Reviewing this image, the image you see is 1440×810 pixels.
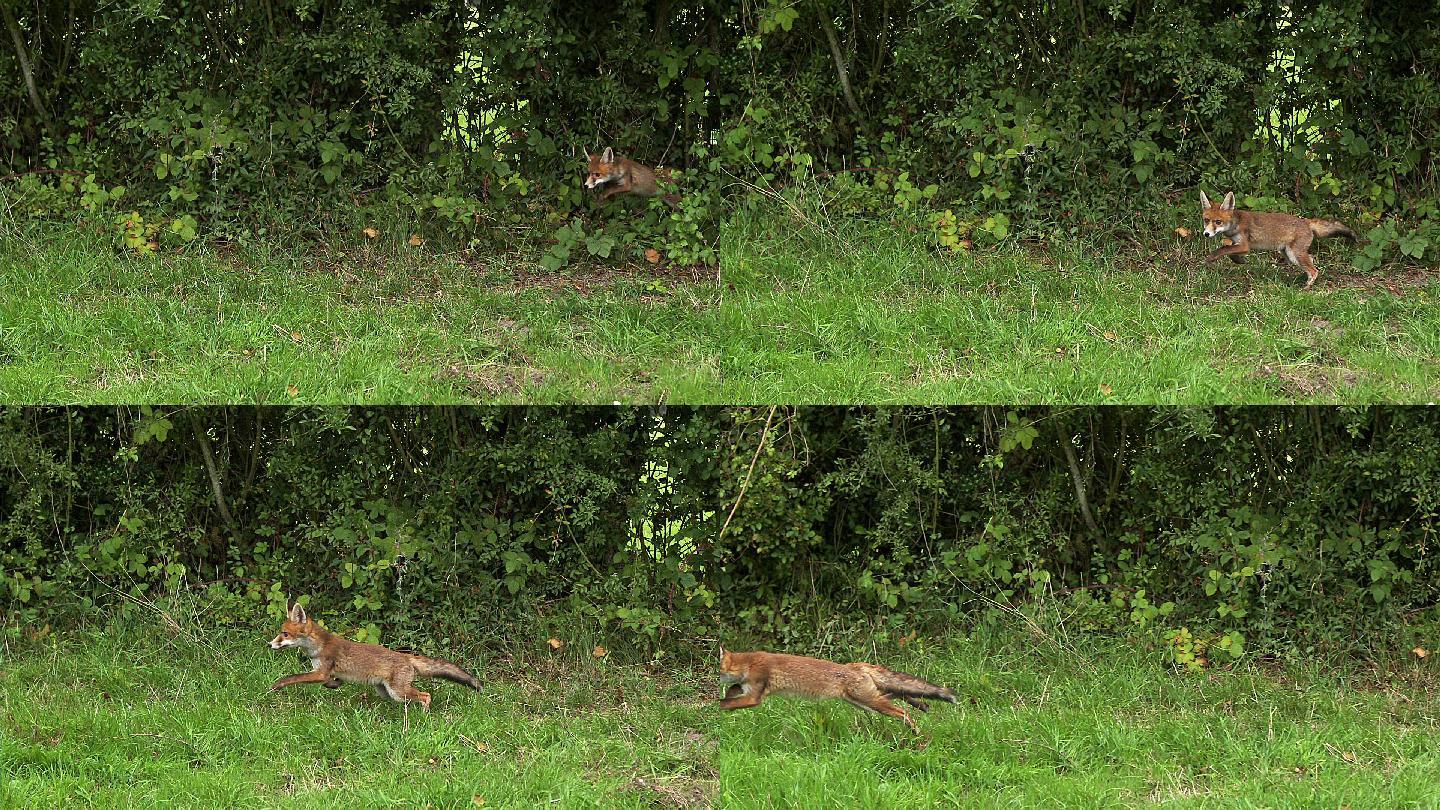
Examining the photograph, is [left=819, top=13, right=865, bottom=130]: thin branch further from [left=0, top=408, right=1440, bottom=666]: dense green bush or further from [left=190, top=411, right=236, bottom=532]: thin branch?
[left=190, top=411, right=236, bottom=532]: thin branch

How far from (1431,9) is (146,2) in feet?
25.5

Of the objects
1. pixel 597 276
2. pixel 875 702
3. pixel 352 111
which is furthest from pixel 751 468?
pixel 352 111

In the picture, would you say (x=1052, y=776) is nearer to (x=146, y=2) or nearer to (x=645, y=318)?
(x=645, y=318)

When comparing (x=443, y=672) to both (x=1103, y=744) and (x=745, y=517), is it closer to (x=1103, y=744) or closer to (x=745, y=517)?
(x=745, y=517)

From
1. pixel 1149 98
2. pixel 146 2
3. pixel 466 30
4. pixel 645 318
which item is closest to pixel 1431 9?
pixel 1149 98

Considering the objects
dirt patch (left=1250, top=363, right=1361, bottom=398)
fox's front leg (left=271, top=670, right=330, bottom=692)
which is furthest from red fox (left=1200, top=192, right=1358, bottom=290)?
fox's front leg (left=271, top=670, right=330, bottom=692)

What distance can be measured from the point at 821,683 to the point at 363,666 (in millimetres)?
2262

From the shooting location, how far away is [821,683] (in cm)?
703

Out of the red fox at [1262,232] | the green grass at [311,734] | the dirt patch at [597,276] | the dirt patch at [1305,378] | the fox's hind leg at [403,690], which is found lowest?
the green grass at [311,734]

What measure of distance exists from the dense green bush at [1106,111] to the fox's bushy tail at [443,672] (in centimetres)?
367

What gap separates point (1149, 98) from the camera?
9.80m

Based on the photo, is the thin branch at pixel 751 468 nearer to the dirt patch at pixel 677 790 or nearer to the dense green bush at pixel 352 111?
the dense green bush at pixel 352 111

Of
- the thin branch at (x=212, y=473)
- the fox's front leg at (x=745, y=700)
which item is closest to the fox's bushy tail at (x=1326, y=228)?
the fox's front leg at (x=745, y=700)

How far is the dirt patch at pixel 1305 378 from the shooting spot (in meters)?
8.23
